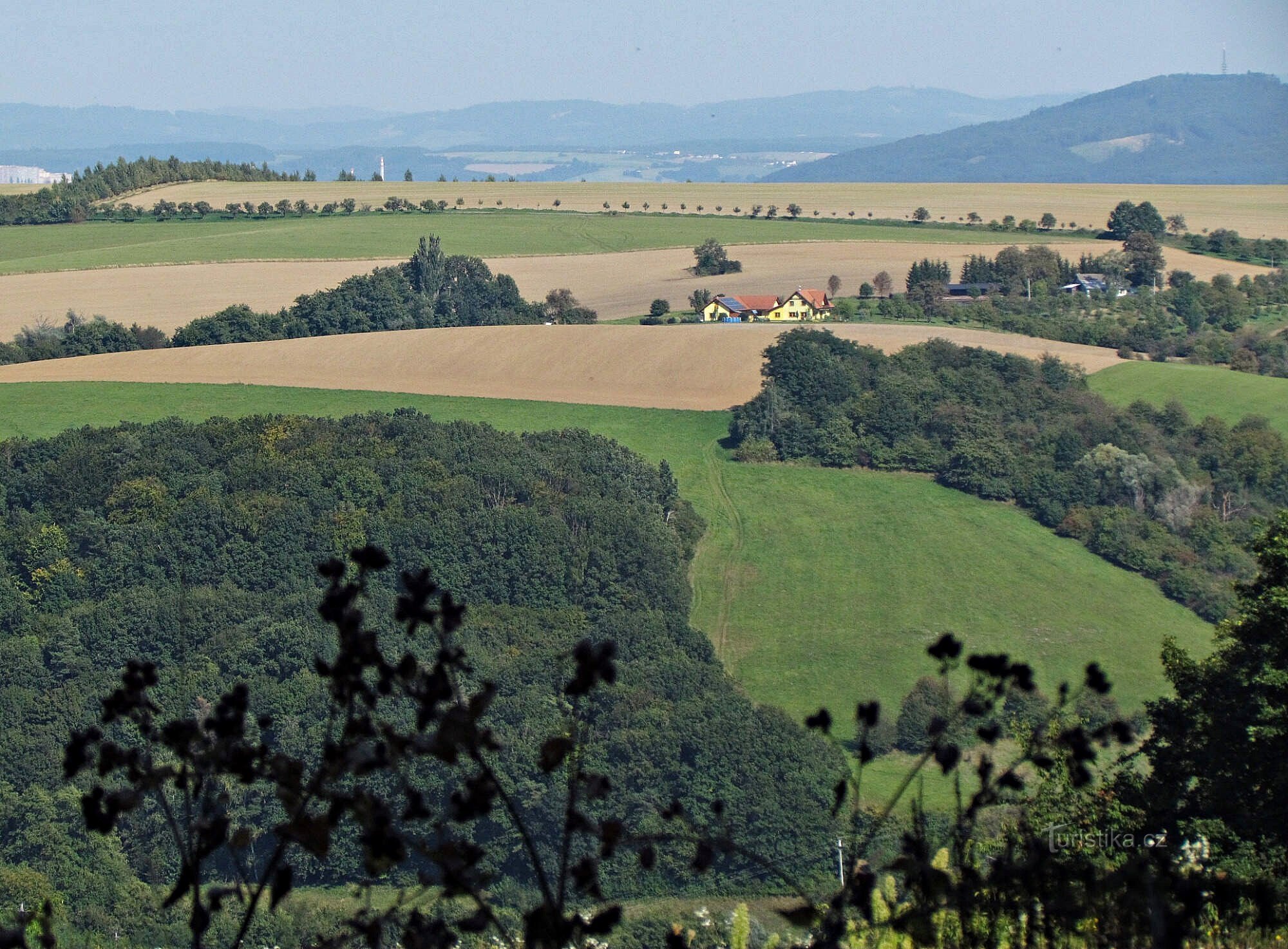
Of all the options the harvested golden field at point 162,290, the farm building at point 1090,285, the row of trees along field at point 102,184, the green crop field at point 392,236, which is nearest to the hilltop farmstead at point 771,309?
the farm building at point 1090,285

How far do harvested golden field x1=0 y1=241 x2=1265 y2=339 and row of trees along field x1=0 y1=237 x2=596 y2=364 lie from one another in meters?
1.96

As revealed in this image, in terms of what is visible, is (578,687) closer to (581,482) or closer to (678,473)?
(581,482)

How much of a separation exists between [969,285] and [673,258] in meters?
21.0

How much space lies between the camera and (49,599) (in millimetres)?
49594

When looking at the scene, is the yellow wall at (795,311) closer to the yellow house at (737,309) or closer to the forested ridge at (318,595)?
the yellow house at (737,309)

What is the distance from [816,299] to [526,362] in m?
21.1

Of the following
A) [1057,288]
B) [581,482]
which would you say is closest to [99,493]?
[581,482]

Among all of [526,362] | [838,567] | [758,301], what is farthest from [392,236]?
[838,567]

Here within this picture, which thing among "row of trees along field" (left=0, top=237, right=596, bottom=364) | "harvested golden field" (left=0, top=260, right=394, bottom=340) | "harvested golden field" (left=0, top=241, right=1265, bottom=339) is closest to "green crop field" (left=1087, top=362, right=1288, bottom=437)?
"harvested golden field" (left=0, top=241, right=1265, bottom=339)

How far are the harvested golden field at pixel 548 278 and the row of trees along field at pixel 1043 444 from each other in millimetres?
20216

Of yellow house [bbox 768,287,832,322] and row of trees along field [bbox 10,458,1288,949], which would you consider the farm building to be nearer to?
yellow house [bbox 768,287,832,322]

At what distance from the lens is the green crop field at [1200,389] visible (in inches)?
2490

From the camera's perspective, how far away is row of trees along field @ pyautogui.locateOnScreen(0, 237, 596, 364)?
247ft

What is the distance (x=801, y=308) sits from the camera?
83375 millimetres
